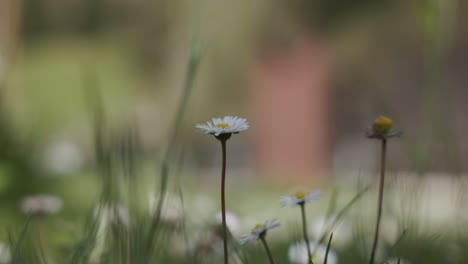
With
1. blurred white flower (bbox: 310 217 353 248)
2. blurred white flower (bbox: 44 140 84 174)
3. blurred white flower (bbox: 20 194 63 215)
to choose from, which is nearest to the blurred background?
blurred white flower (bbox: 44 140 84 174)

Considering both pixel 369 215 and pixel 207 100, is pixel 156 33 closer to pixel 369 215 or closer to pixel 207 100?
pixel 207 100

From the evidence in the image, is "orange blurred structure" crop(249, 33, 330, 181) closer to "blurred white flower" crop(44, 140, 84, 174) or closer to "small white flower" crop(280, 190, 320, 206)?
"blurred white flower" crop(44, 140, 84, 174)

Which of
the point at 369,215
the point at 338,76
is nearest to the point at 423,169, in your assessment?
the point at 369,215

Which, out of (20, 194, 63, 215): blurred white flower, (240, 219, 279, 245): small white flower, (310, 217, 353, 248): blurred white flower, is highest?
(240, 219, 279, 245): small white flower

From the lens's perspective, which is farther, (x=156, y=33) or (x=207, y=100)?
(x=156, y=33)

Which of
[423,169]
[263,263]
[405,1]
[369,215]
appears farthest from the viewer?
[405,1]

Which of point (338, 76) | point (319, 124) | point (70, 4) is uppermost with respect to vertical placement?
point (70, 4)
